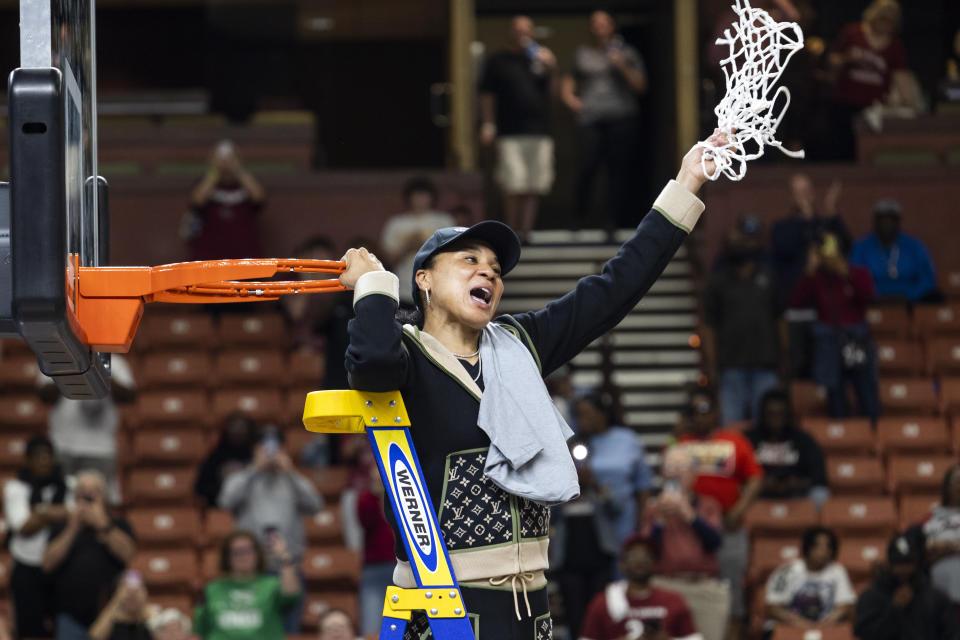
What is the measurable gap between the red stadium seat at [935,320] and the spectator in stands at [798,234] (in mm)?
1049

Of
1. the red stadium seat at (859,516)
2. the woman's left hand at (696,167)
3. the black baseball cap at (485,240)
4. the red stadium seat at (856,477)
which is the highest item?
the woman's left hand at (696,167)

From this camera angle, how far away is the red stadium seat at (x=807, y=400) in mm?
12625

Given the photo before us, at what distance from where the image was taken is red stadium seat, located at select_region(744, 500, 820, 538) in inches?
430

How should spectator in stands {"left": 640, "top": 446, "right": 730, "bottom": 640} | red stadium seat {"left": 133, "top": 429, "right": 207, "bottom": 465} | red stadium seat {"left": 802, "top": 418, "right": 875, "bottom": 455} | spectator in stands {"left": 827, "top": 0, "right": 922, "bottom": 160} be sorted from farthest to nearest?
spectator in stands {"left": 827, "top": 0, "right": 922, "bottom": 160} < red stadium seat {"left": 133, "top": 429, "right": 207, "bottom": 465} < red stadium seat {"left": 802, "top": 418, "right": 875, "bottom": 455} < spectator in stands {"left": 640, "top": 446, "right": 730, "bottom": 640}

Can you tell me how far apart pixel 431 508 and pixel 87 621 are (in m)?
6.24

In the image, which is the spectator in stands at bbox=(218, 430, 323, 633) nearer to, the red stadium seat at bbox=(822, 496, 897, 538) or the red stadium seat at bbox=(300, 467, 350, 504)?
the red stadium seat at bbox=(300, 467, 350, 504)

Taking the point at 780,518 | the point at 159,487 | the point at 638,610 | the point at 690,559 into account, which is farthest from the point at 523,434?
the point at 159,487

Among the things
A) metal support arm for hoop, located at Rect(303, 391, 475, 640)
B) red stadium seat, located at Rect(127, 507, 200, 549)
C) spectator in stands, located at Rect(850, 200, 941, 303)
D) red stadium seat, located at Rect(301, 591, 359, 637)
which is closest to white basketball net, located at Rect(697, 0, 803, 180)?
metal support arm for hoop, located at Rect(303, 391, 475, 640)

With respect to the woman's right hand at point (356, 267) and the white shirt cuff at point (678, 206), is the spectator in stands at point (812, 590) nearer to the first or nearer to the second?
the white shirt cuff at point (678, 206)

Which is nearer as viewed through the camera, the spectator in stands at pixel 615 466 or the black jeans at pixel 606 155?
the spectator in stands at pixel 615 466

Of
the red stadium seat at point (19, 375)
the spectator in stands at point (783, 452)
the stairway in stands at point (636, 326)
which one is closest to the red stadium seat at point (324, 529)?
the spectator in stands at point (783, 452)

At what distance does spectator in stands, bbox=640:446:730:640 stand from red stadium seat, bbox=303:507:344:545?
2333 millimetres

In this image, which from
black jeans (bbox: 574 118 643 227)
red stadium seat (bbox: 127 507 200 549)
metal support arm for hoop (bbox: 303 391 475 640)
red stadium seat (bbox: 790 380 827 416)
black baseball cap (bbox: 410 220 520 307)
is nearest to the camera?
metal support arm for hoop (bbox: 303 391 475 640)

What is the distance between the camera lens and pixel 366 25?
59.1ft
